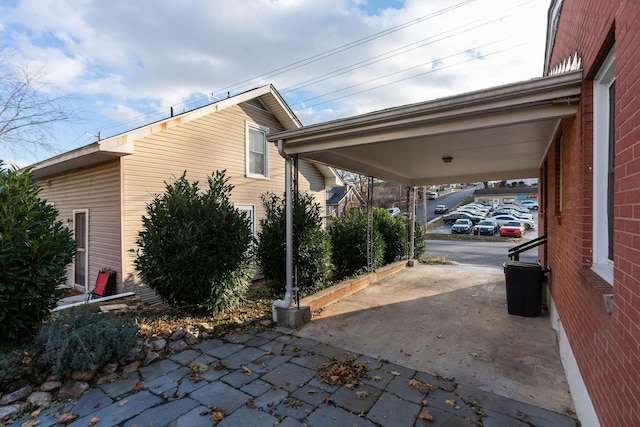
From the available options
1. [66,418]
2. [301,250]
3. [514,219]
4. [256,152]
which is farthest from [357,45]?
[514,219]

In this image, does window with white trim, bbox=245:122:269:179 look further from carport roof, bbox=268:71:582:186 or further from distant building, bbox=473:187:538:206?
distant building, bbox=473:187:538:206

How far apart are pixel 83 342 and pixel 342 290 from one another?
4.20 meters

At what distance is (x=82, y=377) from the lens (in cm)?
308

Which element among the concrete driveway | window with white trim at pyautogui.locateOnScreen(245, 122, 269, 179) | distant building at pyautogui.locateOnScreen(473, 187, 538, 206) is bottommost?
the concrete driveway

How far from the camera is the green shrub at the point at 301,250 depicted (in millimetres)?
6480

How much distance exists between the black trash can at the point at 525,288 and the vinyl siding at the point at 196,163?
6.99 meters

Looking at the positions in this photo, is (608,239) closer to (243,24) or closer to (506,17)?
(243,24)

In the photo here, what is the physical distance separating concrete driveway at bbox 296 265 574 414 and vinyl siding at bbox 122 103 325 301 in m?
4.81

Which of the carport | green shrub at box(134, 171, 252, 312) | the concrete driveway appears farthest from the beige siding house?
the concrete driveway

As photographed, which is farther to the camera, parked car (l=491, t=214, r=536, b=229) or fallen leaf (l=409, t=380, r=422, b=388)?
parked car (l=491, t=214, r=536, b=229)

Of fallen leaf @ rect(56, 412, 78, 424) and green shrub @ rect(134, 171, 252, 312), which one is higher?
green shrub @ rect(134, 171, 252, 312)

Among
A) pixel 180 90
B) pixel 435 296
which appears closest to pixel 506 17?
pixel 435 296

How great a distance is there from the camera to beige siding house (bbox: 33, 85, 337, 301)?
274 inches

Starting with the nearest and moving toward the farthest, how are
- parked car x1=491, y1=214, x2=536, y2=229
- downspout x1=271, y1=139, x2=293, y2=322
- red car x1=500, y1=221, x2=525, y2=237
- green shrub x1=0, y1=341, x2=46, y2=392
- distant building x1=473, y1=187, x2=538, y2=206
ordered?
green shrub x1=0, y1=341, x2=46, y2=392, downspout x1=271, y1=139, x2=293, y2=322, red car x1=500, y1=221, x2=525, y2=237, parked car x1=491, y1=214, x2=536, y2=229, distant building x1=473, y1=187, x2=538, y2=206
